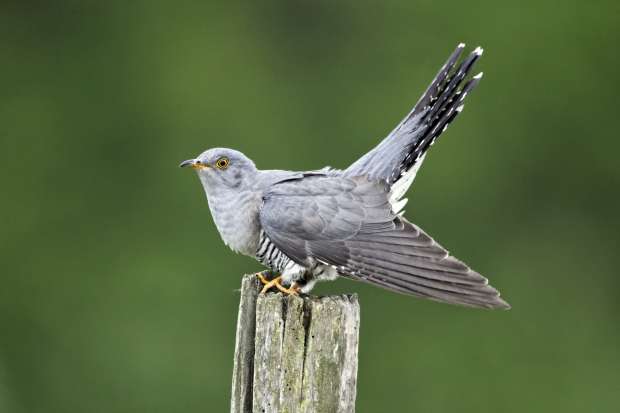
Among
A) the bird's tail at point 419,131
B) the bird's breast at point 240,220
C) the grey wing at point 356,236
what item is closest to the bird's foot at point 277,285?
the grey wing at point 356,236

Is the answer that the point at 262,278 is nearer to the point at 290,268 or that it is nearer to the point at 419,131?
the point at 290,268

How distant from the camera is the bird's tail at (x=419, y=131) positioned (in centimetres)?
392

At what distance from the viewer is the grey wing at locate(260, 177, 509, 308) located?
3270 millimetres

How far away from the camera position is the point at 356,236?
3.55 meters

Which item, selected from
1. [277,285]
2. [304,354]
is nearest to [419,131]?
[277,285]

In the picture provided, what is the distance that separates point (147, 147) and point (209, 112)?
57cm

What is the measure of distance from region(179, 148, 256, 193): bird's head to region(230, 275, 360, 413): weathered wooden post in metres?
0.95

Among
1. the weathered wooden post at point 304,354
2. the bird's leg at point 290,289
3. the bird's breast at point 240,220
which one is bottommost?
the weathered wooden post at point 304,354

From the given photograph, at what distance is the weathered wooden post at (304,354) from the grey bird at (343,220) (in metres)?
0.36

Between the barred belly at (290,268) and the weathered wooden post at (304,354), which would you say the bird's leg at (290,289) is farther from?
the weathered wooden post at (304,354)

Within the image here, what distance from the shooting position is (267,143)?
7020mm

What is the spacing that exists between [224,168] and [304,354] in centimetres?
118

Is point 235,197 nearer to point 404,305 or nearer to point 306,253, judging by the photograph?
point 306,253

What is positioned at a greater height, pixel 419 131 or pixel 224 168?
pixel 419 131
